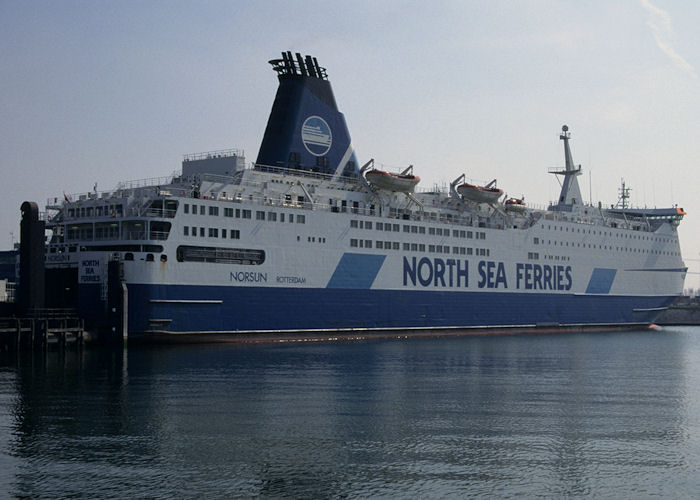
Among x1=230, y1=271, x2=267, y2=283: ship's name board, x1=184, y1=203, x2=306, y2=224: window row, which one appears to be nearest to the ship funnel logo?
x1=184, y1=203, x2=306, y2=224: window row

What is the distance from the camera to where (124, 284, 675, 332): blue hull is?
3938 cm

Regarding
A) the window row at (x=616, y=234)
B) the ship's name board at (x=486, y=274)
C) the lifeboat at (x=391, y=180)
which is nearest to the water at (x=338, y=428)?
the ship's name board at (x=486, y=274)

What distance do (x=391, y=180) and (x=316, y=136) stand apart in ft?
17.8

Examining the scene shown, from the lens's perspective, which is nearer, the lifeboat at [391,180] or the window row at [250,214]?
the window row at [250,214]

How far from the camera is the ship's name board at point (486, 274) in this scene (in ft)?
168

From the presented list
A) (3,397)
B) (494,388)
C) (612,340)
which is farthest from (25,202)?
(612,340)

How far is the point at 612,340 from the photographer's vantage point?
178 ft

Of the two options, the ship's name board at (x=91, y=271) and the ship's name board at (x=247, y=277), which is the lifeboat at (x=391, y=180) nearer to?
the ship's name board at (x=247, y=277)

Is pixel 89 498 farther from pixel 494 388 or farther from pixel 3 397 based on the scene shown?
pixel 494 388

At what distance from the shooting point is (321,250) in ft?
150

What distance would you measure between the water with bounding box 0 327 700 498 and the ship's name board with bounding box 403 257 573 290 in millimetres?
→ 15292

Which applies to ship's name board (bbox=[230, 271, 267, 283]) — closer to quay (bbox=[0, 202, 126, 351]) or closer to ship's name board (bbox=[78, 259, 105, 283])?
quay (bbox=[0, 202, 126, 351])

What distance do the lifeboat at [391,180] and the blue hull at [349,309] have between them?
667 cm

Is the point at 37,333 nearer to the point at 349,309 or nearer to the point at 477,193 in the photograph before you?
the point at 349,309
